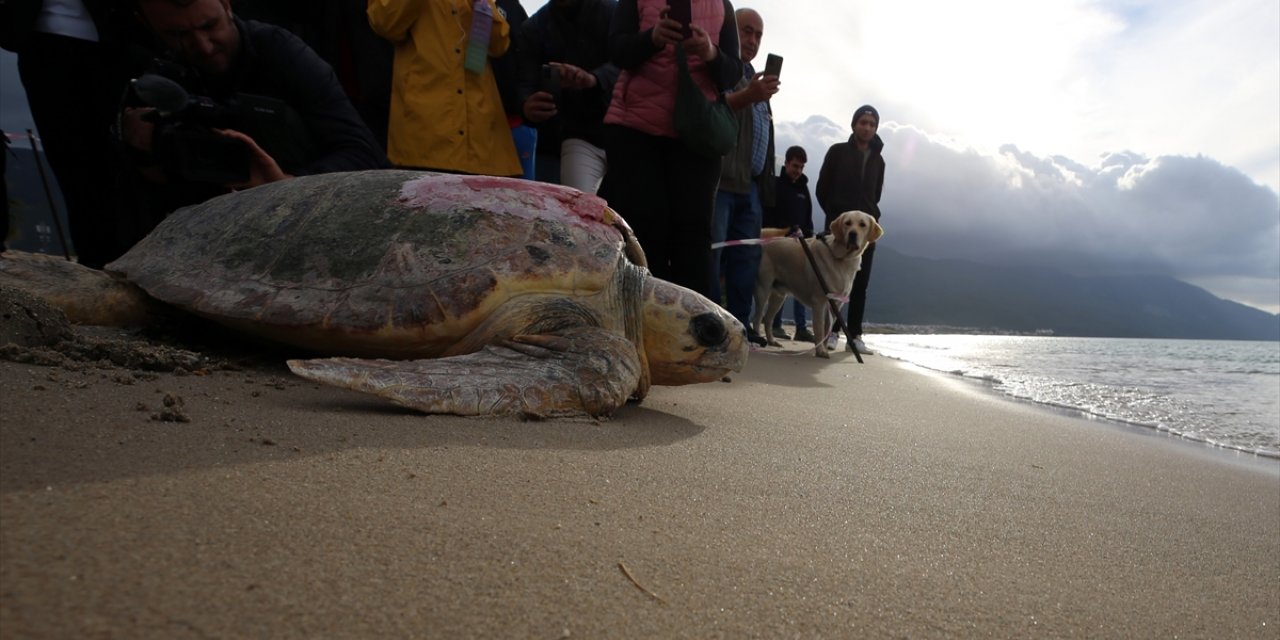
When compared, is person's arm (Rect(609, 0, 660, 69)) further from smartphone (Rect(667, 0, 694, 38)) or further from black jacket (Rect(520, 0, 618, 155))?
black jacket (Rect(520, 0, 618, 155))

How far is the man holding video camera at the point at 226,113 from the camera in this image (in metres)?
2.12

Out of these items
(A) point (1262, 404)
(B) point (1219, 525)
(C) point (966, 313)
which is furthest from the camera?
(C) point (966, 313)

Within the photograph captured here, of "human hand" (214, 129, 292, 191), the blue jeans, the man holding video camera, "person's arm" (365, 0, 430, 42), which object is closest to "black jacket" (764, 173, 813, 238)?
the blue jeans

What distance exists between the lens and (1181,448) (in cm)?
275

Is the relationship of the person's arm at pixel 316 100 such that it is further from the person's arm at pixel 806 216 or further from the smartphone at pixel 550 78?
the person's arm at pixel 806 216

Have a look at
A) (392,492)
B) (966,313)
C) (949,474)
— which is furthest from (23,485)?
(966,313)

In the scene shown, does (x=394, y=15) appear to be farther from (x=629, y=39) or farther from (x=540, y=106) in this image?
(x=629, y=39)

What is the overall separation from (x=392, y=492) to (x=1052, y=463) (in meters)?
1.97

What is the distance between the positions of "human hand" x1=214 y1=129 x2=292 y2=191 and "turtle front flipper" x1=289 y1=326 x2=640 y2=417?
132 cm

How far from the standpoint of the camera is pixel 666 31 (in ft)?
8.76

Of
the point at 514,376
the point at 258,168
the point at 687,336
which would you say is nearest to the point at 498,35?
the point at 258,168

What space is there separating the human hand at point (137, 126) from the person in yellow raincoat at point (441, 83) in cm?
94

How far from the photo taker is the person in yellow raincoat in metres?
2.74

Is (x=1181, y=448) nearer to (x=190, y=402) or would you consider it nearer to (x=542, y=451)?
(x=542, y=451)
